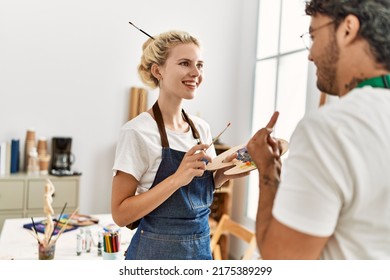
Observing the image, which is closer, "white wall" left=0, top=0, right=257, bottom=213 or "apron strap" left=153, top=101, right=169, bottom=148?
"apron strap" left=153, top=101, right=169, bottom=148

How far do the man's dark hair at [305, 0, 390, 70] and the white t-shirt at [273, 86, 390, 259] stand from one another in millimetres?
84

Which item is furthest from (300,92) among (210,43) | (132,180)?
(132,180)

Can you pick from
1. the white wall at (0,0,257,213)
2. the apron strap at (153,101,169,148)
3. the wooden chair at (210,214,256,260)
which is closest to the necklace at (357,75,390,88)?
the apron strap at (153,101,169,148)

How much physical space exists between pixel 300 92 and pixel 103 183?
1495 mm

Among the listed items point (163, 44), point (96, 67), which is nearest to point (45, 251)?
point (163, 44)

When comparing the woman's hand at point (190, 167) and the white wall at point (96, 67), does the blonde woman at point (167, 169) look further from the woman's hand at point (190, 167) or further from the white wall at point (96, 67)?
the white wall at point (96, 67)

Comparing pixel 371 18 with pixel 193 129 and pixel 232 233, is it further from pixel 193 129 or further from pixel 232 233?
pixel 232 233

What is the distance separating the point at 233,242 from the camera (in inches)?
126

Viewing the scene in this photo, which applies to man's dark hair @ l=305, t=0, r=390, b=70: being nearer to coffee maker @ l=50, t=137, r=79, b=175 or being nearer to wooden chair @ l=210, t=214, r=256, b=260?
wooden chair @ l=210, t=214, r=256, b=260

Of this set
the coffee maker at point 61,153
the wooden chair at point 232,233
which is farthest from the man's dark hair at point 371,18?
the coffee maker at point 61,153

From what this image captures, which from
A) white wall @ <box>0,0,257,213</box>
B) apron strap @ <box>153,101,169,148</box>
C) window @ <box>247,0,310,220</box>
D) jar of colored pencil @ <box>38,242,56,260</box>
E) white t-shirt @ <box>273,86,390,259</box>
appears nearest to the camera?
white t-shirt @ <box>273,86,390,259</box>

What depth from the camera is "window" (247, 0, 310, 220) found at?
2.34 meters

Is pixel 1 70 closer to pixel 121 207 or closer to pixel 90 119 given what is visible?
pixel 90 119

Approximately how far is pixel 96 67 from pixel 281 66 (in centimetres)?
128
